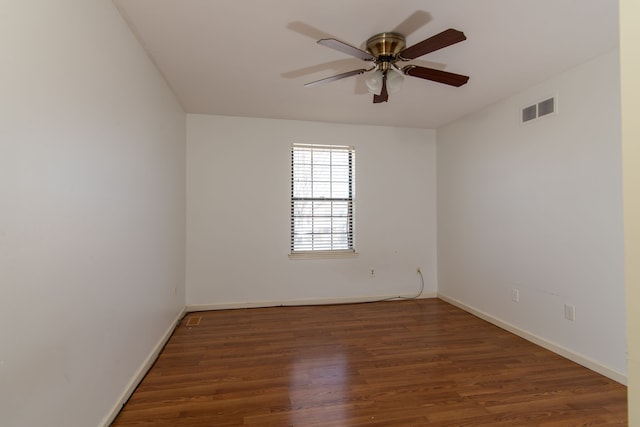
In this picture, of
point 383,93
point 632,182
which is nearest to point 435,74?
point 383,93

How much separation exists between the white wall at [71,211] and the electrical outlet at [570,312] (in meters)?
3.42

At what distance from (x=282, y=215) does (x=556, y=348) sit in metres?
3.11

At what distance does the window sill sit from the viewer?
386 centimetres

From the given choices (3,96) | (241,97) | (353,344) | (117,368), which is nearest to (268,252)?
(353,344)

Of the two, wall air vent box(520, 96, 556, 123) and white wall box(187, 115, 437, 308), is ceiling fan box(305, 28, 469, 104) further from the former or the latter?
white wall box(187, 115, 437, 308)

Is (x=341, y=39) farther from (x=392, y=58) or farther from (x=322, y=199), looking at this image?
(x=322, y=199)

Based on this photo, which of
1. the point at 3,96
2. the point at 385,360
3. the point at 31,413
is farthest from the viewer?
the point at 385,360

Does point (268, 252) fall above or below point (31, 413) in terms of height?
above

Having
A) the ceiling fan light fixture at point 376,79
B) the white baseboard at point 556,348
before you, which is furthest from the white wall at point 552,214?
the ceiling fan light fixture at point 376,79

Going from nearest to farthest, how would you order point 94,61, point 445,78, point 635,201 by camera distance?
point 635,201, point 94,61, point 445,78

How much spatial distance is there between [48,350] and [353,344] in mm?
2193

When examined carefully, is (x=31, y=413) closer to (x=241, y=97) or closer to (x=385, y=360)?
(x=385, y=360)

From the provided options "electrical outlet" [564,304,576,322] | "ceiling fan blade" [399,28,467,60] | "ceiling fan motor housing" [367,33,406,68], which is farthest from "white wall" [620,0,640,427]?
"electrical outlet" [564,304,576,322]

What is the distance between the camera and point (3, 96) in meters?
0.96
